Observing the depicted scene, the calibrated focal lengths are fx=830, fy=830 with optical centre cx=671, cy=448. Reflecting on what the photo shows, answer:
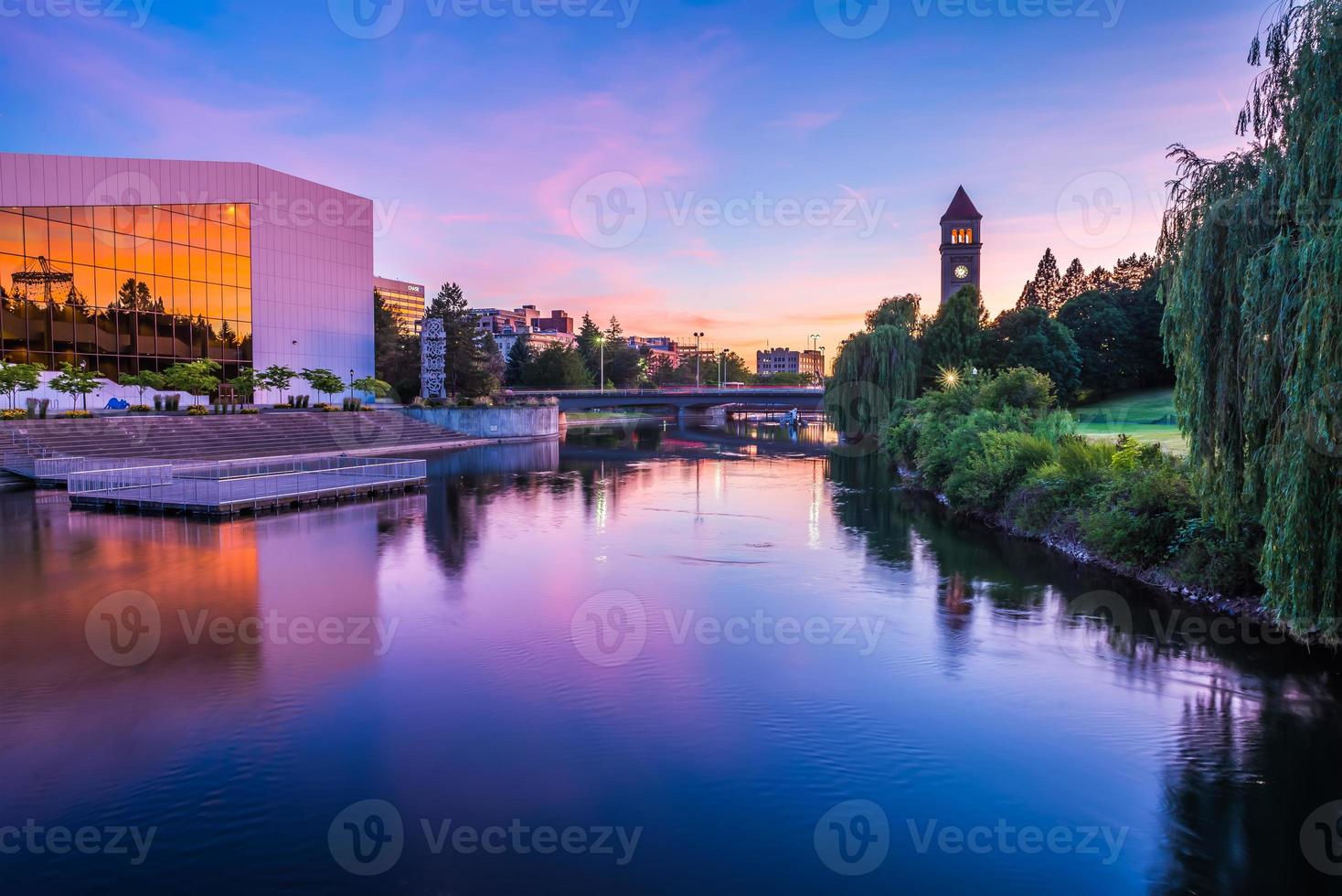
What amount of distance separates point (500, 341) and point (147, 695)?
7179 inches

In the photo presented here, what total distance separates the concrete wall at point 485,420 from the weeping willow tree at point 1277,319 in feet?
190

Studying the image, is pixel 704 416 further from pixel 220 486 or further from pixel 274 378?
pixel 220 486

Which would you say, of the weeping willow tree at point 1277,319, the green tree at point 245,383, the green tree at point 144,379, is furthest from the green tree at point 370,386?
the weeping willow tree at point 1277,319

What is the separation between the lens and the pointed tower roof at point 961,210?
366 feet

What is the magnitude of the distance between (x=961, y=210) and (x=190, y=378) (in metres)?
97.2

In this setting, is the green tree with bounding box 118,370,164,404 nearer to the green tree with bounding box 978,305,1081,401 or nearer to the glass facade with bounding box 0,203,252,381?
the glass facade with bounding box 0,203,252,381

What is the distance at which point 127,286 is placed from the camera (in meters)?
51.5

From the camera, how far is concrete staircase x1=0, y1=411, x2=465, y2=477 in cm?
3441

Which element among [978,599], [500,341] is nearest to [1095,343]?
[978,599]

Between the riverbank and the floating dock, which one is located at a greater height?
the floating dock

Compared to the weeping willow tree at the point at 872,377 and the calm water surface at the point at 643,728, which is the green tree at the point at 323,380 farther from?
the calm water surface at the point at 643,728

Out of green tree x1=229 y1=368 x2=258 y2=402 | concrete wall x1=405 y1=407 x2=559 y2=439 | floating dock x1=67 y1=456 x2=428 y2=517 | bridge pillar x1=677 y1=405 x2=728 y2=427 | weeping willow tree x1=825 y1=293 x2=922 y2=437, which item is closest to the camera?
floating dock x1=67 y1=456 x2=428 y2=517

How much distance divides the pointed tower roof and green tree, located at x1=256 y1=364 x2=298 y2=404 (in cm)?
8752

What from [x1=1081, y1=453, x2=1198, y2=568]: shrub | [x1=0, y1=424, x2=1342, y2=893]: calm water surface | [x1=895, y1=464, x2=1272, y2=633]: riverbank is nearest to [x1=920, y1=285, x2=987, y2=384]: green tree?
[x1=895, y1=464, x2=1272, y2=633]: riverbank
